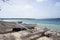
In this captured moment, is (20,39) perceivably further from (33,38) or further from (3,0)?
(3,0)

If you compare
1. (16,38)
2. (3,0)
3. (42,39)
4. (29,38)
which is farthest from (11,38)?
(3,0)

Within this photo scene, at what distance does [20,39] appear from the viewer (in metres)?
5.35

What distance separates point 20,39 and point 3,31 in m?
1.72

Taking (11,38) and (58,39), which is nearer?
(11,38)

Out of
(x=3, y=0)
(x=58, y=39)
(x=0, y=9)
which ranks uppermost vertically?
(x=3, y=0)

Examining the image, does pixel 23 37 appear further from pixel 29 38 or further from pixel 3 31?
pixel 3 31

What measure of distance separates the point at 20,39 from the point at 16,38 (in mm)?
182

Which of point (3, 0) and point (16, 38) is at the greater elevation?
point (3, 0)

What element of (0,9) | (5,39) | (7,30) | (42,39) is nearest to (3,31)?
(7,30)

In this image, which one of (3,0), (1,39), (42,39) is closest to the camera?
(1,39)

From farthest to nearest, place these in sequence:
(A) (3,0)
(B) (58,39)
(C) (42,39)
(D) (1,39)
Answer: (A) (3,0)
(B) (58,39)
(C) (42,39)
(D) (1,39)

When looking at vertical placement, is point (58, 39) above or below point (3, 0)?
below

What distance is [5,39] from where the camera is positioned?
5188 mm

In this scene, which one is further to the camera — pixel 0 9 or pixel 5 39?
pixel 0 9
